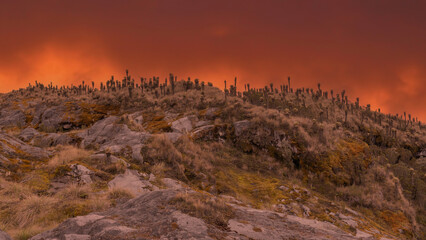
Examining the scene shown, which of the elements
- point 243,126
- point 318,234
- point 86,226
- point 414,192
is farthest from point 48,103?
point 414,192

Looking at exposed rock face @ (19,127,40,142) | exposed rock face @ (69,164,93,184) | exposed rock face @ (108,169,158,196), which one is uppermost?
exposed rock face @ (19,127,40,142)

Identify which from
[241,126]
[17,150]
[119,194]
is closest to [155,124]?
[241,126]

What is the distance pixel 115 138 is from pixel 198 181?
323 inches

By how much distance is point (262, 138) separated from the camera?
70.8 ft

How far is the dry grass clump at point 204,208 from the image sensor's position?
5395mm

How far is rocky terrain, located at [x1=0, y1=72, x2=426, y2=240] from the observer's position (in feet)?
18.4

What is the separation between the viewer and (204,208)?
571 cm

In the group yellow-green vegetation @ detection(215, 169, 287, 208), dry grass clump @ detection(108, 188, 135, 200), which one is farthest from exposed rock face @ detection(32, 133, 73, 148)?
dry grass clump @ detection(108, 188, 135, 200)

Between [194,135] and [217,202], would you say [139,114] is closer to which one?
[194,135]

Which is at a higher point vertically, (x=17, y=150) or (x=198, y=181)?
(x=17, y=150)

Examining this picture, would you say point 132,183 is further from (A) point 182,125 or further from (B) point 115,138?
(A) point 182,125

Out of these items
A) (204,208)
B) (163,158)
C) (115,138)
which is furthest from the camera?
(115,138)

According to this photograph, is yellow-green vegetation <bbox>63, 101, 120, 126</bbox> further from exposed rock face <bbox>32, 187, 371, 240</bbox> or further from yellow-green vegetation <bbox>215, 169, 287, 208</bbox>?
exposed rock face <bbox>32, 187, 371, 240</bbox>

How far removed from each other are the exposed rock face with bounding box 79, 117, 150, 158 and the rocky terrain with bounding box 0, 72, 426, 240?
121mm
